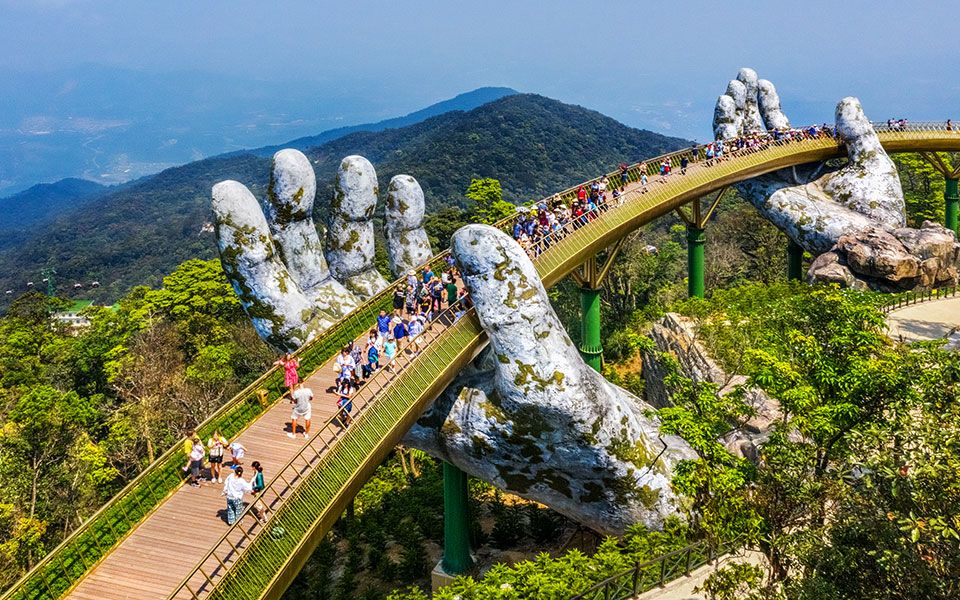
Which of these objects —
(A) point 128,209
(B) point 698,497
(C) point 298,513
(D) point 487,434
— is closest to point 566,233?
(D) point 487,434

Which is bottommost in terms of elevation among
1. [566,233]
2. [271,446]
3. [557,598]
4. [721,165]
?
[557,598]

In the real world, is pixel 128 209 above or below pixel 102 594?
above

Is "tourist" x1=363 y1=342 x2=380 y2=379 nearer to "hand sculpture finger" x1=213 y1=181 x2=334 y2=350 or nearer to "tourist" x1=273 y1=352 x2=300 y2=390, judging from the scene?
"tourist" x1=273 y1=352 x2=300 y2=390

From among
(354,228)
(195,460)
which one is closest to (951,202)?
(354,228)

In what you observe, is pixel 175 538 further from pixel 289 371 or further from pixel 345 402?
pixel 289 371

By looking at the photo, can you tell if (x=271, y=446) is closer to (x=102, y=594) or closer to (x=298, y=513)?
(x=298, y=513)

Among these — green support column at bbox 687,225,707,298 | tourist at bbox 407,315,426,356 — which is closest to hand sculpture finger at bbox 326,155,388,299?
tourist at bbox 407,315,426,356
